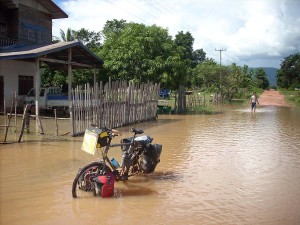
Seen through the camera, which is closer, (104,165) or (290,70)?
(104,165)

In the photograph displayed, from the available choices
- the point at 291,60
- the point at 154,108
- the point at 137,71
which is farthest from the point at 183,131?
the point at 291,60

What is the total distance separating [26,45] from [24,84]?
8.42 feet

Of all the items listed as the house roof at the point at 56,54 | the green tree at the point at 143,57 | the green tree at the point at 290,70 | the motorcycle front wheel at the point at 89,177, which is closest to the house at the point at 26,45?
the house roof at the point at 56,54

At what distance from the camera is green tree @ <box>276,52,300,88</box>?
7394 cm

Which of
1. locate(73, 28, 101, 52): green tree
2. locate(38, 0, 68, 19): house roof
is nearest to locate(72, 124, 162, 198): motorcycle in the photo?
locate(38, 0, 68, 19): house roof

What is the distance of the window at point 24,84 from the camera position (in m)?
20.7

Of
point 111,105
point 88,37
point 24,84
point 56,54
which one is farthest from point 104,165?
point 88,37

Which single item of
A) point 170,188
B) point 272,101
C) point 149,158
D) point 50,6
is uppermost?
point 50,6

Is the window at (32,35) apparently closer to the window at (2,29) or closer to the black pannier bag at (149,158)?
the window at (2,29)

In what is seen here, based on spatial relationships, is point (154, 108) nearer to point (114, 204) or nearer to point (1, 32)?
point (1, 32)

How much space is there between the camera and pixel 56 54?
1894cm

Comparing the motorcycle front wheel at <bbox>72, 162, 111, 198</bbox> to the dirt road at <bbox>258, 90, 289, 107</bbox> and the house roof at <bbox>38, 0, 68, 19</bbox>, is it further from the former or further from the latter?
the dirt road at <bbox>258, 90, 289, 107</bbox>

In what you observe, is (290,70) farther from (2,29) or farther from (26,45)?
(2,29)

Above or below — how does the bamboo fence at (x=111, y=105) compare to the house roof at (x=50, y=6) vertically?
below
